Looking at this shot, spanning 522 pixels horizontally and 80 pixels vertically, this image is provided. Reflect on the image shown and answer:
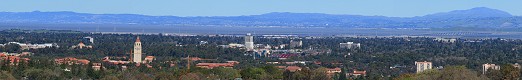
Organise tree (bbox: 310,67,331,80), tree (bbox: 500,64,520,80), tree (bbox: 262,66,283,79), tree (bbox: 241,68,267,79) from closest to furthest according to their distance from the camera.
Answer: tree (bbox: 500,64,520,80) → tree (bbox: 310,67,331,80) → tree (bbox: 241,68,267,79) → tree (bbox: 262,66,283,79)

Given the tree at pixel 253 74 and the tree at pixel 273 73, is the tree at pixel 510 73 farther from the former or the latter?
the tree at pixel 253 74

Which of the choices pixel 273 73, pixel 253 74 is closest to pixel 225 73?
pixel 253 74

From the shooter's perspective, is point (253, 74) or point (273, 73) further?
point (273, 73)

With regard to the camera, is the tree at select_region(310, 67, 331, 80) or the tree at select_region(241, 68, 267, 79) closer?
the tree at select_region(310, 67, 331, 80)

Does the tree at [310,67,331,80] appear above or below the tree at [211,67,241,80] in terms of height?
above

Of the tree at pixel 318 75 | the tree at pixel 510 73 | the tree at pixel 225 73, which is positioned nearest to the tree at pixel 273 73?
the tree at pixel 225 73

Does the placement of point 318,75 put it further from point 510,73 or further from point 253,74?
point 510,73

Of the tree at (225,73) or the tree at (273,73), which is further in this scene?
the tree at (273,73)

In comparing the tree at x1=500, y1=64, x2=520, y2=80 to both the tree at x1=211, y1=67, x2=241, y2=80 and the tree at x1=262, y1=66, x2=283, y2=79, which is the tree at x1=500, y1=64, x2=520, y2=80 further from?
the tree at x1=211, y1=67, x2=241, y2=80

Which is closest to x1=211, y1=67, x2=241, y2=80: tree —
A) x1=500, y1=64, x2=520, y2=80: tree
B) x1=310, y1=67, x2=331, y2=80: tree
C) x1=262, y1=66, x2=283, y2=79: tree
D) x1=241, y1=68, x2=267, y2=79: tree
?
x1=241, y1=68, x2=267, y2=79: tree

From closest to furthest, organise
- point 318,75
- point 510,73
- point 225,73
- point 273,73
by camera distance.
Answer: point 510,73
point 318,75
point 225,73
point 273,73

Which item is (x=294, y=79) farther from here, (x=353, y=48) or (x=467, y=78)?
(x=353, y=48)
